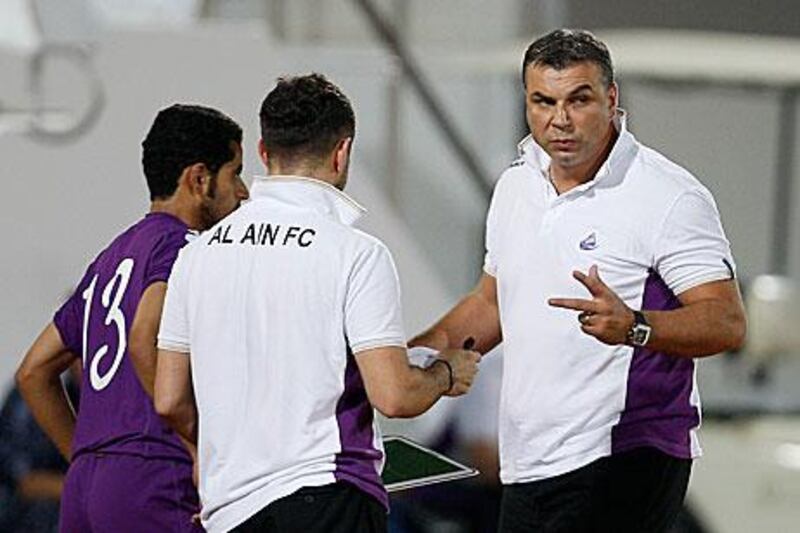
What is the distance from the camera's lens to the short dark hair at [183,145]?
4.11 meters

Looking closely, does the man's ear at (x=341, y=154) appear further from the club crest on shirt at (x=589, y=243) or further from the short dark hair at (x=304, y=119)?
the club crest on shirt at (x=589, y=243)

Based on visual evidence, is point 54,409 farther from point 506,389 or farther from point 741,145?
point 741,145

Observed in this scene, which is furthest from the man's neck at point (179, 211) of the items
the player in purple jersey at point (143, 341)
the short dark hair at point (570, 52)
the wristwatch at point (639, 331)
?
the wristwatch at point (639, 331)

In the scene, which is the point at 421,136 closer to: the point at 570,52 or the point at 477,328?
the point at 477,328

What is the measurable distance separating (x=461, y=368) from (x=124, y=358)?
0.63 m

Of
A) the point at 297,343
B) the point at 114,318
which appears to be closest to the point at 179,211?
the point at 114,318

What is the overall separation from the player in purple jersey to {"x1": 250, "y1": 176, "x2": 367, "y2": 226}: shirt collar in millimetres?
352

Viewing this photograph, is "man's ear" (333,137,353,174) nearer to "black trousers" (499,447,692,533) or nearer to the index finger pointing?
the index finger pointing

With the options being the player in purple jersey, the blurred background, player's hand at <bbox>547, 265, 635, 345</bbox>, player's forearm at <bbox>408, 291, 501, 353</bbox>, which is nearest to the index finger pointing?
player's hand at <bbox>547, 265, 635, 345</bbox>

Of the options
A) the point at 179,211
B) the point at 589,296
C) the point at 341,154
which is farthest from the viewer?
the point at 179,211

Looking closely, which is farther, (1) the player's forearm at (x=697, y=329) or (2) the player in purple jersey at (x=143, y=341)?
(2) the player in purple jersey at (x=143, y=341)

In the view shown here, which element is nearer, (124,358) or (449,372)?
(449,372)

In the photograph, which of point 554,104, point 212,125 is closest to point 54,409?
point 212,125

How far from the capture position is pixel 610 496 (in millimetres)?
4051
